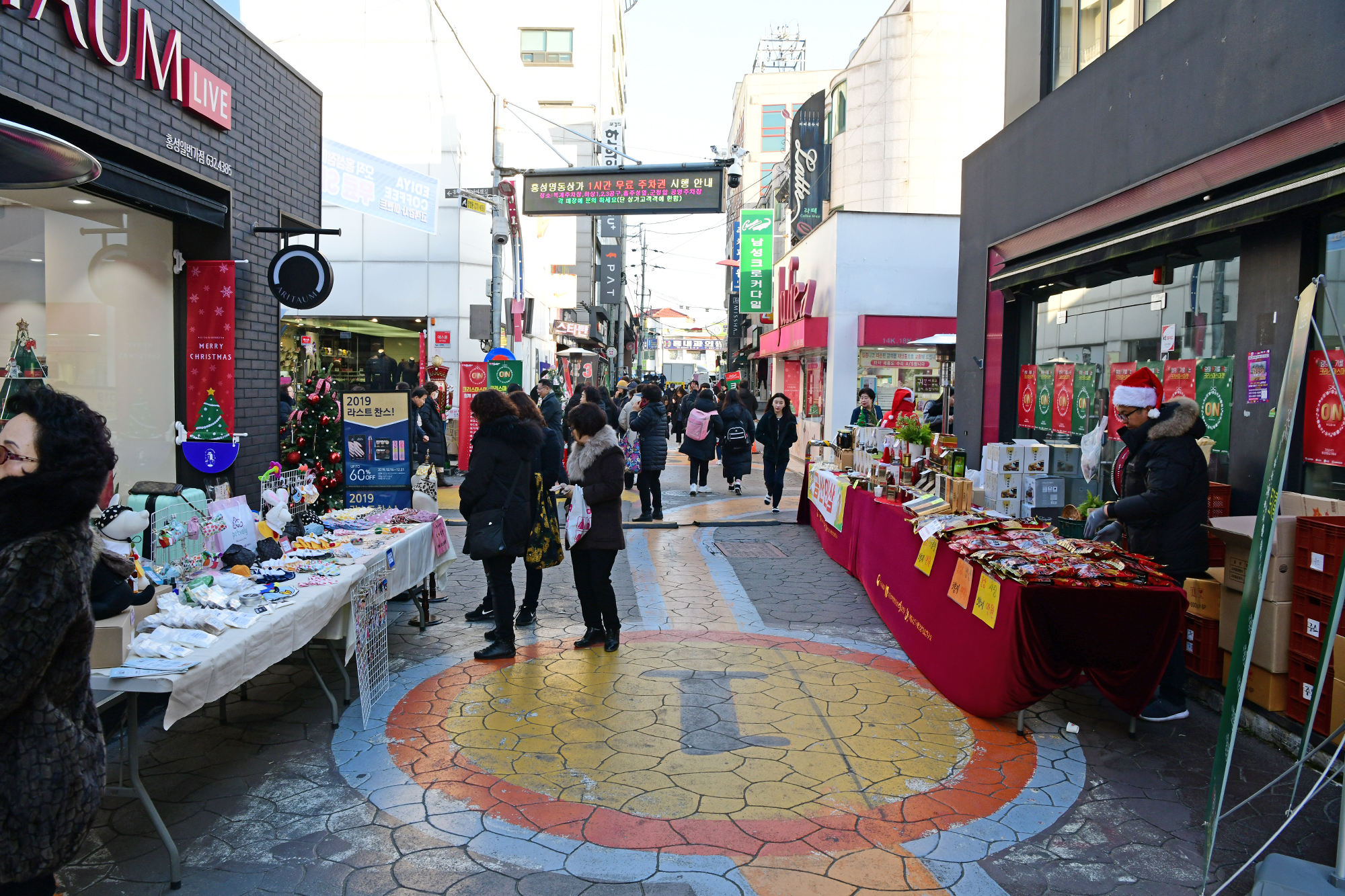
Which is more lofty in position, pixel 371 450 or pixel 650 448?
pixel 371 450

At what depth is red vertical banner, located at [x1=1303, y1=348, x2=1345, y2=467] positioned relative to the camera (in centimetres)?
550

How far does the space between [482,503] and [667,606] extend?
2319 millimetres

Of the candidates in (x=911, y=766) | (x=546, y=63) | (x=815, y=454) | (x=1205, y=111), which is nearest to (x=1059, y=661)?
(x=911, y=766)

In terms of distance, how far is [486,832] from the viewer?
3.89 metres

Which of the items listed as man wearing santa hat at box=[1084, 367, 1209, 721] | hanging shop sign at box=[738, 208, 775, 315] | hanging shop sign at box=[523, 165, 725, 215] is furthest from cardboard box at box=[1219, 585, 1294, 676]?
hanging shop sign at box=[738, 208, 775, 315]

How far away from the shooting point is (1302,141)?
5590 mm

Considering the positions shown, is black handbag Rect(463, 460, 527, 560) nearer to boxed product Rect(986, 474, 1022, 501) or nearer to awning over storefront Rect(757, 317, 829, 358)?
boxed product Rect(986, 474, 1022, 501)

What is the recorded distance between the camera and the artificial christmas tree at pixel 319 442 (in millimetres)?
8500

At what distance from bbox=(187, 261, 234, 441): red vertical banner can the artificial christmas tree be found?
1.11 metres

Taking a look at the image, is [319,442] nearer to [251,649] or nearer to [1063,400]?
[251,649]

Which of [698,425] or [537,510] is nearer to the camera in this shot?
[537,510]

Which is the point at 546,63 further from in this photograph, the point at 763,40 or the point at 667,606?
the point at 667,606

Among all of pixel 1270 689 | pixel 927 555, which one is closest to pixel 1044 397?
pixel 927 555

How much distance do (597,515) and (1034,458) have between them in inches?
159
